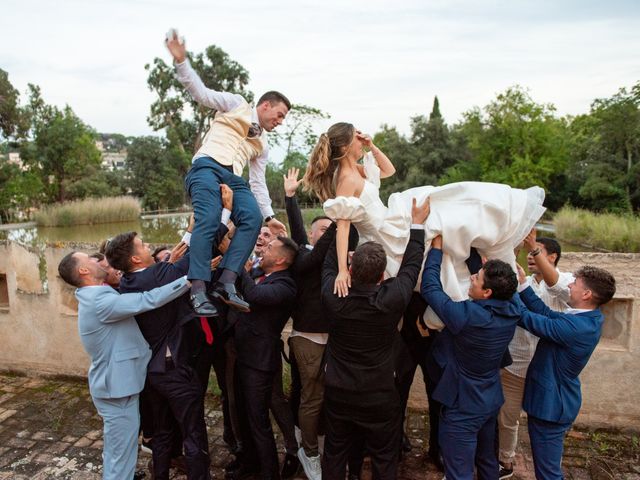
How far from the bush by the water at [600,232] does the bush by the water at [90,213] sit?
2169cm

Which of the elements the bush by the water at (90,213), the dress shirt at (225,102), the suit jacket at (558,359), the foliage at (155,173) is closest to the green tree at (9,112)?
the bush by the water at (90,213)

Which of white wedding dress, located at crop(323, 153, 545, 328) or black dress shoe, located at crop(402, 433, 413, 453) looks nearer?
white wedding dress, located at crop(323, 153, 545, 328)

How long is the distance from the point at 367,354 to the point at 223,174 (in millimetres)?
1666

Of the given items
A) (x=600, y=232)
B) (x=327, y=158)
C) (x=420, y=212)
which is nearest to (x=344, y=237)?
(x=420, y=212)

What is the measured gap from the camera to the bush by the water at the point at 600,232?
1476 centimetres

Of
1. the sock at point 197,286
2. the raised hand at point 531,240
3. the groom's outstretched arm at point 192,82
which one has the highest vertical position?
the groom's outstretched arm at point 192,82

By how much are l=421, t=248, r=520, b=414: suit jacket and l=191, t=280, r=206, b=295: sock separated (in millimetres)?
1500

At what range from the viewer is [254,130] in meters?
3.68

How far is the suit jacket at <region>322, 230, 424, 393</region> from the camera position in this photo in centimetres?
292

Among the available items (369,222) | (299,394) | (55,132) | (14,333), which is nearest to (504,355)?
(369,222)

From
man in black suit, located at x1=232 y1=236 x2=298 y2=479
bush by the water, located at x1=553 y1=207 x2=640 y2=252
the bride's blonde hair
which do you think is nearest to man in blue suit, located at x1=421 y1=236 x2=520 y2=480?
the bride's blonde hair

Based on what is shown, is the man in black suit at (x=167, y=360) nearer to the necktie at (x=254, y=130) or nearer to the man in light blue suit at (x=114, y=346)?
the man in light blue suit at (x=114, y=346)

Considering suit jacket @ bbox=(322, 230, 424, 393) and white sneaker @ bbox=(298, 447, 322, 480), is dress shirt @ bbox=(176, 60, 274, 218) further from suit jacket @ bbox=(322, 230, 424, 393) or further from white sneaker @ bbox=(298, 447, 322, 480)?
white sneaker @ bbox=(298, 447, 322, 480)

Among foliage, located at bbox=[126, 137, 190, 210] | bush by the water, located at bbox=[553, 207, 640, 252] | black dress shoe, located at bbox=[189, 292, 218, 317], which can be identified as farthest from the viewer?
foliage, located at bbox=[126, 137, 190, 210]
